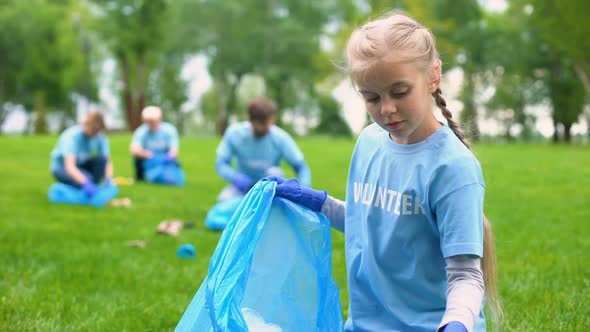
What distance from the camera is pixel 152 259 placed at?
451cm

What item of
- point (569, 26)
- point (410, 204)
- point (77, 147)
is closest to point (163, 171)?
point (77, 147)

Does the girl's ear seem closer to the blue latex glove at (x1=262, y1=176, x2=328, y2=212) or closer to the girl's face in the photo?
the girl's face

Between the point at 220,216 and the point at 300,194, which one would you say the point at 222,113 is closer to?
the point at 220,216

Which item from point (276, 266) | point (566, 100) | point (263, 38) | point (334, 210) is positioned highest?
point (263, 38)

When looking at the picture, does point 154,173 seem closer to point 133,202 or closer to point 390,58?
point 133,202

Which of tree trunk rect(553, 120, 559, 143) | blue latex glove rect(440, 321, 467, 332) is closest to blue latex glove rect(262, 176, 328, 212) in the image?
blue latex glove rect(440, 321, 467, 332)

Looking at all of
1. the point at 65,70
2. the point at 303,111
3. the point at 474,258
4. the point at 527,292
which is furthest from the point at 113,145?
the point at 303,111

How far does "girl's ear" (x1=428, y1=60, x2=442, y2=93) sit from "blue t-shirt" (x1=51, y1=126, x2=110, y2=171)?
6822 mm

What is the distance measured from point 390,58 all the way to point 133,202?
668 cm

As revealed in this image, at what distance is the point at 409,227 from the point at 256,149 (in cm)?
Answer: 489

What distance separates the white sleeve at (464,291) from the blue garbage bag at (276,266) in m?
0.62

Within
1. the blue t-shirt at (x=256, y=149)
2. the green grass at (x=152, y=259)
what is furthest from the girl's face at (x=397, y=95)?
the blue t-shirt at (x=256, y=149)

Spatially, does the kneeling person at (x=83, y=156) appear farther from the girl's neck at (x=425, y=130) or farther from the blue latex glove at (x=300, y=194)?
the girl's neck at (x=425, y=130)

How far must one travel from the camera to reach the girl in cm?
182
